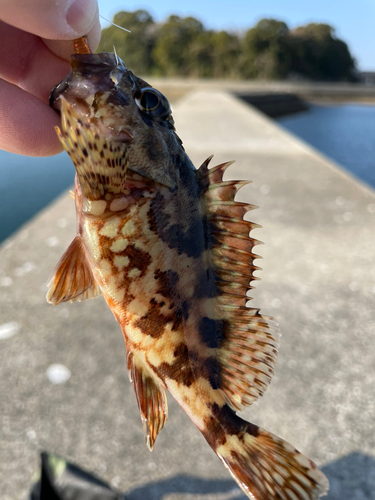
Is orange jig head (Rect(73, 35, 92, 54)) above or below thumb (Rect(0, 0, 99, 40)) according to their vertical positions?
below

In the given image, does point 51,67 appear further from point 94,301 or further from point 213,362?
point 94,301

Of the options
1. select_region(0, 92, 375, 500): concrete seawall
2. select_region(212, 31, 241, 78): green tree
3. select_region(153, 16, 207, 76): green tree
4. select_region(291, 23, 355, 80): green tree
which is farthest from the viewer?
select_region(291, 23, 355, 80): green tree

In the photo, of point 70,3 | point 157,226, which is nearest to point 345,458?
point 157,226

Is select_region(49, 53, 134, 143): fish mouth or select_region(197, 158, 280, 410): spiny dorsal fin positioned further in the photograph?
select_region(197, 158, 280, 410): spiny dorsal fin

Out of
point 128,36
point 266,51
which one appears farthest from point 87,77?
point 266,51

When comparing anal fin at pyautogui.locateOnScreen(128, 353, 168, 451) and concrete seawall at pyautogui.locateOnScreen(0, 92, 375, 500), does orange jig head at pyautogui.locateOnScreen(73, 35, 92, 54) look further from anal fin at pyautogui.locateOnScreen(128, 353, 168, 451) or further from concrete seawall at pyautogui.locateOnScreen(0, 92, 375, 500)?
concrete seawall at pyautogui.locateOnScreen(0, 92, 375, 500)

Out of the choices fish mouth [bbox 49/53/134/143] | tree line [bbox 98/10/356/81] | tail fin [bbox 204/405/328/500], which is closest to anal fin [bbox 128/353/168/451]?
tail fin [bbox 204/405/328/500]
